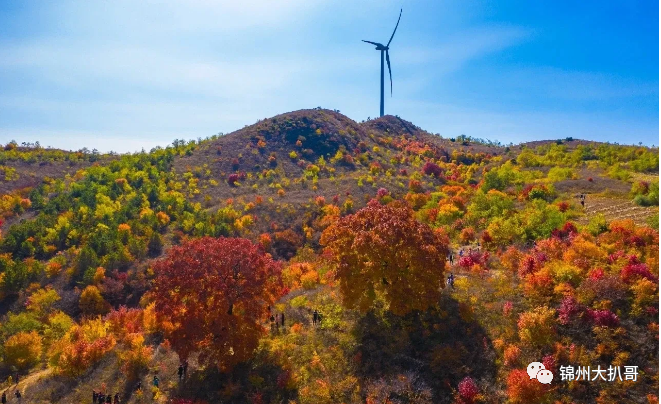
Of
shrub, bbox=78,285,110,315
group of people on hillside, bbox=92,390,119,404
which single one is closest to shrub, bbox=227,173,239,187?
shrub, bbox=78,285,110,315

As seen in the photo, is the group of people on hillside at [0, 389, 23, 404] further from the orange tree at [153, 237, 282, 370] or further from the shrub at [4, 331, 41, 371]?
the orange tree at [153, 237, 282, 370]

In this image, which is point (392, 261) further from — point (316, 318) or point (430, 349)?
point (316, 318)

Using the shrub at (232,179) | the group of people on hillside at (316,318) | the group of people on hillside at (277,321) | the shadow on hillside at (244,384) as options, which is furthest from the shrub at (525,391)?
the shrub at (232,179)

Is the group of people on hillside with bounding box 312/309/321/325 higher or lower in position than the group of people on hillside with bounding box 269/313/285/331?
higher

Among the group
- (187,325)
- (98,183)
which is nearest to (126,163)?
(98,183)

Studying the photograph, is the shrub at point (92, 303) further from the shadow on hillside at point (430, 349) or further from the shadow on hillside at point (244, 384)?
the shadow on hillside at point (430, 349)
